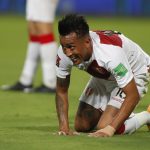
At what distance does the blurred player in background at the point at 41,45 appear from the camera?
11.2 metres

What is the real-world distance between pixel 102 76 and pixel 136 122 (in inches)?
24.1

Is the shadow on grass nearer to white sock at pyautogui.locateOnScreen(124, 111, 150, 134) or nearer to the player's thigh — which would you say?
the player's thigh

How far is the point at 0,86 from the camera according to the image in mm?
12148

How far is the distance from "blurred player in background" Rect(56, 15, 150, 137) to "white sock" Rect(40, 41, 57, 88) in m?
3.03

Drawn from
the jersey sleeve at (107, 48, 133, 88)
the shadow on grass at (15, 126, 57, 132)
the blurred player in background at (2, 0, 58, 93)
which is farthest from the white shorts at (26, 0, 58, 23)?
the jersey sleeve at (107, 48, 133, 88)

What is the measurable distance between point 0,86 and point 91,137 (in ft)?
17.1

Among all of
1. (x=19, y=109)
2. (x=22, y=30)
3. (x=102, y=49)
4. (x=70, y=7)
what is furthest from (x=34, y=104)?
(x=70, y=7)

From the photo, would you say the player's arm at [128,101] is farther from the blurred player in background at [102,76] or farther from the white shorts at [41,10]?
the white shorts at [41,10]

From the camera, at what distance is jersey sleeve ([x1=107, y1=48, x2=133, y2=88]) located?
7.07m

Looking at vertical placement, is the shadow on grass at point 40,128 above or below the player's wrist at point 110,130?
below

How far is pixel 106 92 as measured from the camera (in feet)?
26.9

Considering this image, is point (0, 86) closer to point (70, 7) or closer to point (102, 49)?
point (102, 49)

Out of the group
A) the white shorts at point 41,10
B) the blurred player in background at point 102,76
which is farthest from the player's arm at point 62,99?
the white shorts at point 41,10

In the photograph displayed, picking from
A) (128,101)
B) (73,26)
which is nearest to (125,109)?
(128,101)
